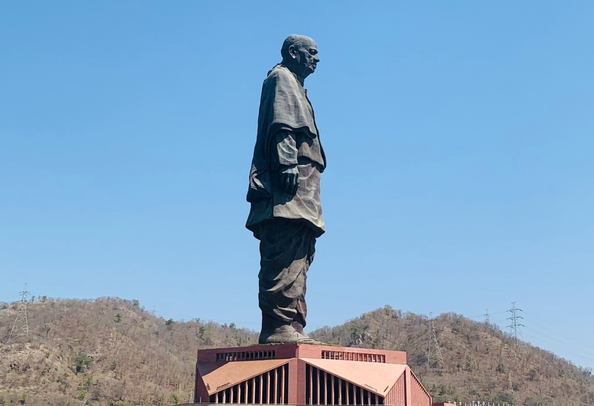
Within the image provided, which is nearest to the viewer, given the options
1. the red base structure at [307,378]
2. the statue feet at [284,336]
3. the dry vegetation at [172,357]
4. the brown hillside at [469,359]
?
the red base structure at [307,378]

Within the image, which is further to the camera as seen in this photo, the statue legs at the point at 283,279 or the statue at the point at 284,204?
the statue at the point at 284,204

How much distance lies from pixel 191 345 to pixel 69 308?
31.6ft

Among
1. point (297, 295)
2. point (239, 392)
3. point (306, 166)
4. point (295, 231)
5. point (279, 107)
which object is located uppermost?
point (279, 107)

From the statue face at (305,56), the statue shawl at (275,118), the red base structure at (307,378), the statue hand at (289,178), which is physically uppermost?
the statue face at (305,56)

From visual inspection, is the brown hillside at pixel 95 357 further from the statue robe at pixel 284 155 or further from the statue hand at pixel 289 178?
the statue hand at pixel 289 178

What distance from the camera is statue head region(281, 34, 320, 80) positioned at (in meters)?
17.1

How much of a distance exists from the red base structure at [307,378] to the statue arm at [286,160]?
374cm

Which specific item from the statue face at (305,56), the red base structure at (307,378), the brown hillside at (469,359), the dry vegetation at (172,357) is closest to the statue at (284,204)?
the statue face at (305,56)

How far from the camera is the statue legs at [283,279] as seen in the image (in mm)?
15734

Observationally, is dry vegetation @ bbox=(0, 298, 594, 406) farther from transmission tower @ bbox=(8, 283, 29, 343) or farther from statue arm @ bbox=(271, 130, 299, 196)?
statue arm @ bbox=(271, 130, 299, 196)

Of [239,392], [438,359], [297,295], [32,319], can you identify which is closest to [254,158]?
[297,295]

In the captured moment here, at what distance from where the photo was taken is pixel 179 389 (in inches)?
1625

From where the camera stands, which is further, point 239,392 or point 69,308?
point 69,308

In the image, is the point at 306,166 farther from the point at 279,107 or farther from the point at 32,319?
the point at 32,319
